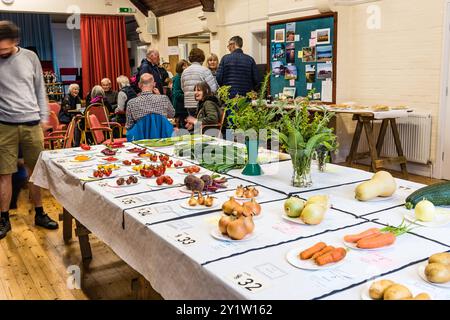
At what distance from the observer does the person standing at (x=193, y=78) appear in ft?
19.6

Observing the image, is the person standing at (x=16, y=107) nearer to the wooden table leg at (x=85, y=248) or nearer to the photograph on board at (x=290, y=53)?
the wooden table leg at (x=85, y=248)

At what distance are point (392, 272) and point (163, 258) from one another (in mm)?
761

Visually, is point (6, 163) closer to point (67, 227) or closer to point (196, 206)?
point (67, 227)

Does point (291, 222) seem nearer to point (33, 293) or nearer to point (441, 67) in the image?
point (33, 293)

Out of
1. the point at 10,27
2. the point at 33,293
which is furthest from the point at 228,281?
the point at 10,27

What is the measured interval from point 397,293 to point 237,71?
17.6 ft

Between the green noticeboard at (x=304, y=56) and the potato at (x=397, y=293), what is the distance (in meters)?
5.29

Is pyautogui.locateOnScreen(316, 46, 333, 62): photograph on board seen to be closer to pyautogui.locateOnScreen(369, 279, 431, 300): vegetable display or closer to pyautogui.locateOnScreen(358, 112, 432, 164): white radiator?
pyautogui.locateOnScreen(358, 112, 432, 164): white radiator

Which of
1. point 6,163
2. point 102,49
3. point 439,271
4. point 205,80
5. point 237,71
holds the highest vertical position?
point 102,49

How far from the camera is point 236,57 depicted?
627 centimetres

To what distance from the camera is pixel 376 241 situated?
1.51m

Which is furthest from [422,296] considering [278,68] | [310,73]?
[278,68]

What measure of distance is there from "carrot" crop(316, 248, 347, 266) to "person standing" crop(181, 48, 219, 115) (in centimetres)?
462

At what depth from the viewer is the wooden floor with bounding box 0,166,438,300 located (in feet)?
9.48
